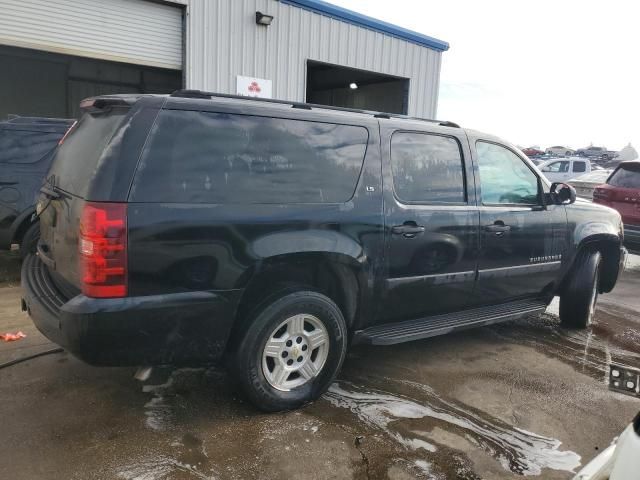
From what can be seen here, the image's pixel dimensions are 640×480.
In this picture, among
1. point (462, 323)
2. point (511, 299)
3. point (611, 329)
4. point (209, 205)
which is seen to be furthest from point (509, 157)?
point (209, 205)

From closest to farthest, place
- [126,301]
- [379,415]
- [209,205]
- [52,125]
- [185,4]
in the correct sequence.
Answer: [126,301] < [209,205] < [379,415] < [52,125] < [185,4]

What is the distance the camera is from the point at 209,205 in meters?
2.81

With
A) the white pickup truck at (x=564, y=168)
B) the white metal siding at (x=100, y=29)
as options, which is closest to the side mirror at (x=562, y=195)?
the white metal siding at (x=100, y=29)

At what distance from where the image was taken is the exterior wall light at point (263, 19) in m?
9.16

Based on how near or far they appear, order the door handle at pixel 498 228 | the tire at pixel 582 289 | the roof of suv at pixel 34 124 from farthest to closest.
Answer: the roof of suv at pixel 34 124 < the tire at pixel 582 289 < the door handle at pixel 498 228

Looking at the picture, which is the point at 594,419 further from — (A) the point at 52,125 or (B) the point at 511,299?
(A) the point at 52,125

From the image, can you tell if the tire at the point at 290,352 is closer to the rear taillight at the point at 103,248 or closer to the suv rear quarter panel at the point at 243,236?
the suv rear quarter panel at the point at 243,236

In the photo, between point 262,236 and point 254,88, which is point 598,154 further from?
point 262,236

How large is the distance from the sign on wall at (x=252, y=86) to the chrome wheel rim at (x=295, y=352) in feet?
22.3

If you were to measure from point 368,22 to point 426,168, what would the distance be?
8.12 metres

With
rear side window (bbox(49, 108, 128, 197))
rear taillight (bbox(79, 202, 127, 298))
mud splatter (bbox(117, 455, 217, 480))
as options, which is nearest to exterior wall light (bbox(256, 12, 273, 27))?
rear side window (bbox(49, 108, 128, 197))

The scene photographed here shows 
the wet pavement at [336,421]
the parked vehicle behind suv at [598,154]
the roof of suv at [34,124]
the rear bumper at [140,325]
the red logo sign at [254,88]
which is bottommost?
the wet pavement at [336,421]

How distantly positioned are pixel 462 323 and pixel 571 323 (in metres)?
1.94

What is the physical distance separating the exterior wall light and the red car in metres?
6.56
